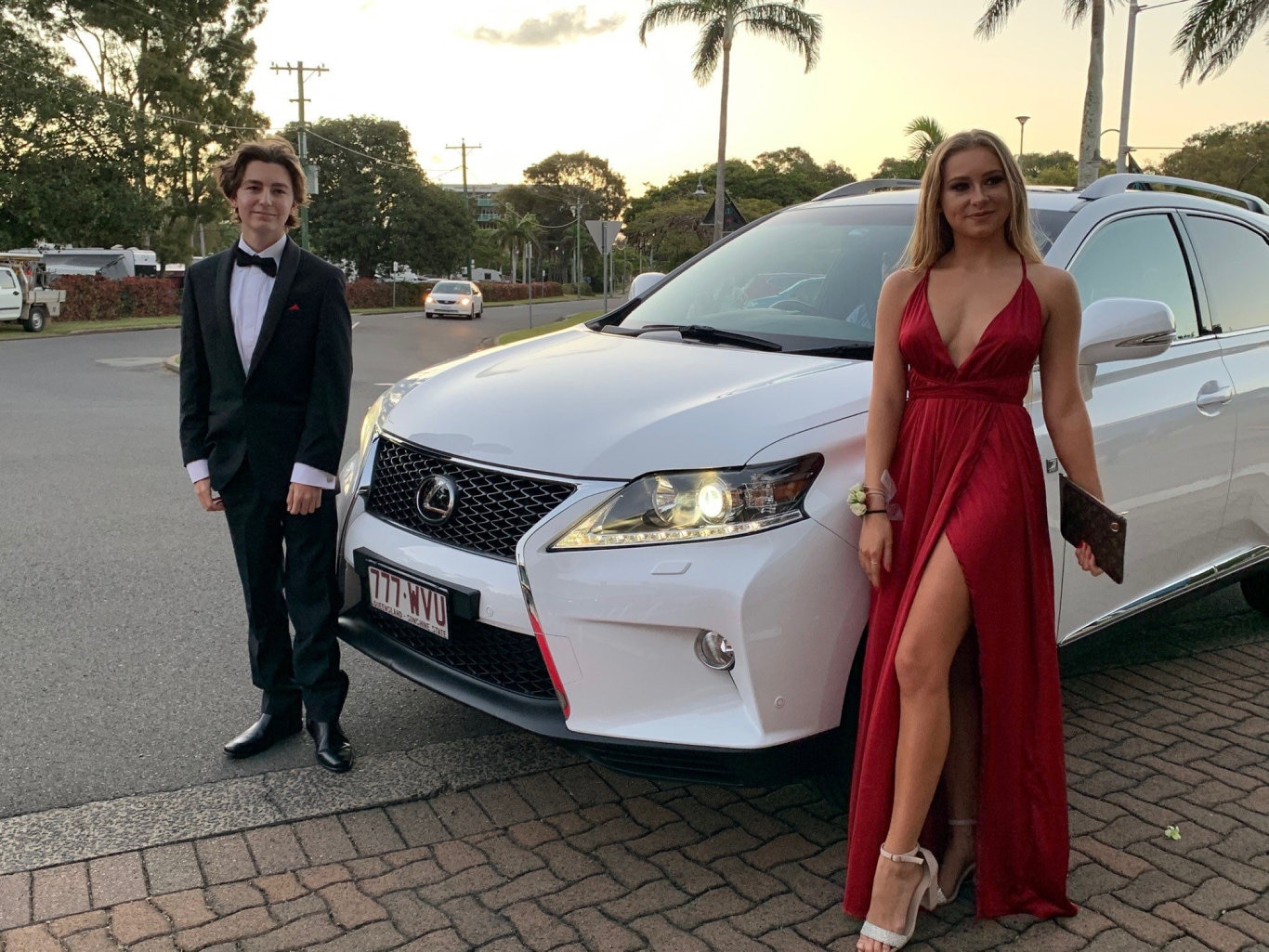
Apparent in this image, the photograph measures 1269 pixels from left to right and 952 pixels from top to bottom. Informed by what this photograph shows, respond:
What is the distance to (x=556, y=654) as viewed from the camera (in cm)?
269

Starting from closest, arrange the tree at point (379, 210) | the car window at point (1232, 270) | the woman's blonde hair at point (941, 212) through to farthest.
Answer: the woman's blonde hair at point (941, 212)
the car window at point (1232, 270)
the tree at point (379, 210)

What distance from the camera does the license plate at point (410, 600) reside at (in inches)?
116

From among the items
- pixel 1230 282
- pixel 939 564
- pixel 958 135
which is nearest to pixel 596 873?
pixel 939 564

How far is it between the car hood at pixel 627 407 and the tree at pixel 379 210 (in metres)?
63.2

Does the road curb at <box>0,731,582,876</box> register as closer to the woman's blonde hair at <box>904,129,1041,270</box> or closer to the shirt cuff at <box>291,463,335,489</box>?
the shirt cuff at <box>291,463,335,489</box>

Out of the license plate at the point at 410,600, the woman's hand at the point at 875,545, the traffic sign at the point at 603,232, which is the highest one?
the traffic sign at the point at 603,232

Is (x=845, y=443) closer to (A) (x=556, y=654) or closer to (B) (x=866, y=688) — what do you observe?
(B) (x=866, y=688)

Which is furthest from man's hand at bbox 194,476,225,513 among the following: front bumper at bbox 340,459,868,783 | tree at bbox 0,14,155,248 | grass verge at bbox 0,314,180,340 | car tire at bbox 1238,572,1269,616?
tree at bbox 0,14,155,248

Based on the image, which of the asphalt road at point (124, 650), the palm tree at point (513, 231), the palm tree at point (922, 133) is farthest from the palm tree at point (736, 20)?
the palm tree at point (513, 231)

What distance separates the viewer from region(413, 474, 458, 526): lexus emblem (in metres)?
2.96

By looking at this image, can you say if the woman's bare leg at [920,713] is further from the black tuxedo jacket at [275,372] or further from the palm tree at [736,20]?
the palm tree at [736,20]

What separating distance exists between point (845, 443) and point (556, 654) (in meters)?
0.88

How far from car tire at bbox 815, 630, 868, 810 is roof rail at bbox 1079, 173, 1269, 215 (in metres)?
1.92

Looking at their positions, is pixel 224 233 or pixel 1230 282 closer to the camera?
pixel 1230 282
